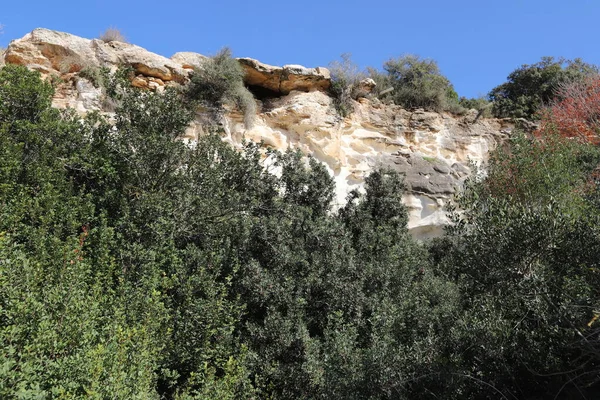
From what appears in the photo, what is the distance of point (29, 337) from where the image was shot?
474 centimetres

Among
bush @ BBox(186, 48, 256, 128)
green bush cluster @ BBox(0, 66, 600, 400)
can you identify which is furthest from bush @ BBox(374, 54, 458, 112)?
green bush cluster @ BBox(0, 66, 600, 400)

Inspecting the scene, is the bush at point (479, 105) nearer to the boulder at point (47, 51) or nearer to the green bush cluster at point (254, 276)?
the green bush cluster at point (254, 276)

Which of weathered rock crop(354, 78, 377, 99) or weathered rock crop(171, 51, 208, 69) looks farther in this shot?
weathered rock crop(354, 78, 377, 99)

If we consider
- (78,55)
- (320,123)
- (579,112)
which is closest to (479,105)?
(579,112)

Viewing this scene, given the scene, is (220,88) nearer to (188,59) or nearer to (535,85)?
(188,59)

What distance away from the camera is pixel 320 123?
1692 centimetres

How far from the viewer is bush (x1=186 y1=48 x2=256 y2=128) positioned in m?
15.8

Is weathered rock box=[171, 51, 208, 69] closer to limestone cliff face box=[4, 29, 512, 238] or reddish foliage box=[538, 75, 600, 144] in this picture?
limestone cliff face box=[4, 29, 512, 238]

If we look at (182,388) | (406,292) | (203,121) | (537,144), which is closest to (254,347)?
(182,388)

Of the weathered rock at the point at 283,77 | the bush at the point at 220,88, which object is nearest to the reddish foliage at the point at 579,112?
the weathered rock at the point at 283,77

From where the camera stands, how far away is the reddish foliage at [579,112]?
15.7 metres

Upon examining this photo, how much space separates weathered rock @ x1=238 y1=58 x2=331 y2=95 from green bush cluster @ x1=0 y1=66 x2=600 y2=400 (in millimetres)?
6432

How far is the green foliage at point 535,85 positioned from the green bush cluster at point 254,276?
33.5ft

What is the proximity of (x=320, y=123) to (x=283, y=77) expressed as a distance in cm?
248
